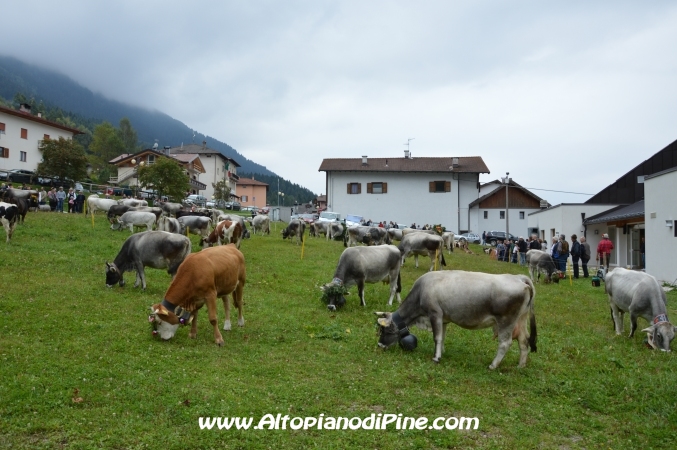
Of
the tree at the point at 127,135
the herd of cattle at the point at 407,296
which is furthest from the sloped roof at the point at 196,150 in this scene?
the herd of cattle at the point at 407,296

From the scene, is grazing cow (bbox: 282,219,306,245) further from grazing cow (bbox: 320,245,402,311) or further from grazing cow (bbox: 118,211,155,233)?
grazing cow (bbox: 320,245,402,311)

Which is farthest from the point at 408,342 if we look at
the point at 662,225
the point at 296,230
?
the point at 296,230

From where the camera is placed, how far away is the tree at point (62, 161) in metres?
47.6

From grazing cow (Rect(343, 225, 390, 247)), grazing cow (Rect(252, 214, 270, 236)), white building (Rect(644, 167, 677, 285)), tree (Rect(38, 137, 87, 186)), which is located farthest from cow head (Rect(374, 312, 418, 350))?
tree (Rect(38, 137, 87, 186))

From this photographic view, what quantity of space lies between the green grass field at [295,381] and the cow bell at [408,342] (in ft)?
0.51

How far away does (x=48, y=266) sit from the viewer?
52.4 feet

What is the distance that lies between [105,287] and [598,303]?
1547 cm

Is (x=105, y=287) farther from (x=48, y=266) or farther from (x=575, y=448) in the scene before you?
(x=575, y=448)

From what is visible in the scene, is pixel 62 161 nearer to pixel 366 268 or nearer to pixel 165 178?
pixel 165 178

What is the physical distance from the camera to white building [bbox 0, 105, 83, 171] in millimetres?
59125

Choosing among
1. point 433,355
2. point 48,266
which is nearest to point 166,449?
point 433,355

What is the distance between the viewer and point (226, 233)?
22.8 m

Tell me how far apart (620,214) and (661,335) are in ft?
83.7

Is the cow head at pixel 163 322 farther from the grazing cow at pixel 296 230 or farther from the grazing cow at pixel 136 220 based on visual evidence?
the grazing cow at pixel 296 230
